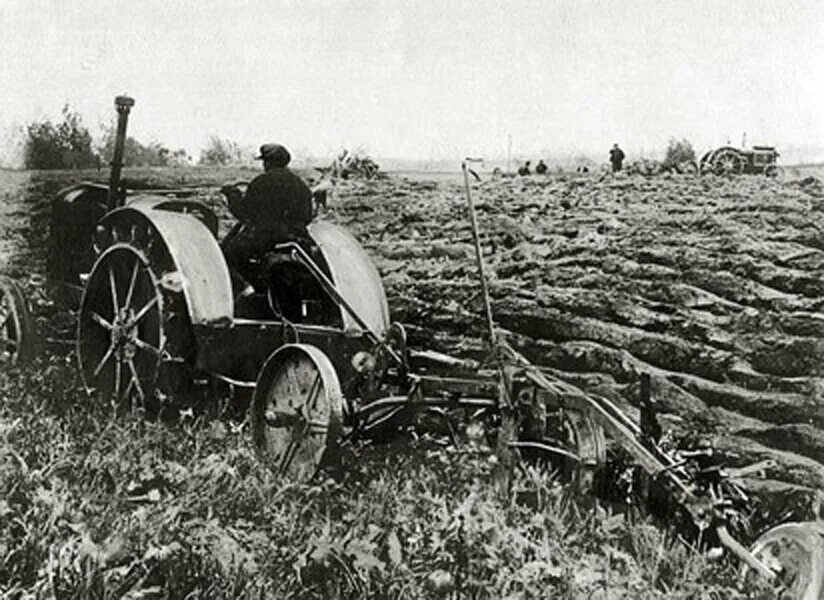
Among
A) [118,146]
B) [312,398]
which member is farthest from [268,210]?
[312,398]

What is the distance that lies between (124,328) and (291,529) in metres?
1.95

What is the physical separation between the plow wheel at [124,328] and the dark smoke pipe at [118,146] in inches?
24.6

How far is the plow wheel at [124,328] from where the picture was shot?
486 centimetres

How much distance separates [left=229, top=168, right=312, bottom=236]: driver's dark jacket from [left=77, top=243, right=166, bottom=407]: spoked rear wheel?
0.63m

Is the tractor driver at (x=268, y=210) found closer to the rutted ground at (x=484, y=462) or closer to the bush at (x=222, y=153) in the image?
the bush at (x=222, y=153)

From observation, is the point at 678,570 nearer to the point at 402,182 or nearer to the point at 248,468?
the point at 248,468

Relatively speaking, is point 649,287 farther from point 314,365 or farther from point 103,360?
point 103,360

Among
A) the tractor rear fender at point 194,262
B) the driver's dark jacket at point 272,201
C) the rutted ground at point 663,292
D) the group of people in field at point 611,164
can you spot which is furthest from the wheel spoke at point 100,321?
the group of people in field at point 611,164

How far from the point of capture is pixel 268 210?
5.12 meters

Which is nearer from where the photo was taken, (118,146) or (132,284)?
(132,284)

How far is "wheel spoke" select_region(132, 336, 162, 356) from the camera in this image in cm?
482

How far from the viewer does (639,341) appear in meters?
4.60


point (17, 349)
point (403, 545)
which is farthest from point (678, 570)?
point (17, 349)

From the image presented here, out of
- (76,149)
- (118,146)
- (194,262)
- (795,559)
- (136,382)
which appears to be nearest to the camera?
(795,559)
